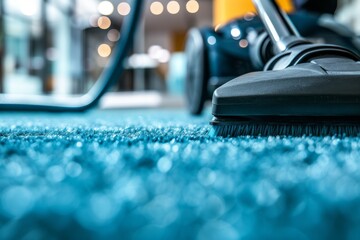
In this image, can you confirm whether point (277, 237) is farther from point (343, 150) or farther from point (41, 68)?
point (41, 68)

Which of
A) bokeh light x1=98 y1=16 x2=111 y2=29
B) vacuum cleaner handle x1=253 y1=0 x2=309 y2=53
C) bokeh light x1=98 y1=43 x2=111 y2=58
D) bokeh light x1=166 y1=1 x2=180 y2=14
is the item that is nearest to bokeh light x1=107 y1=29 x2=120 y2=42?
bokeh light x1=98 y1=16 x2=111 y2=29

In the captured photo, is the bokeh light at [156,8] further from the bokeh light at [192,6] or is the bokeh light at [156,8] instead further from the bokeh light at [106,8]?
the bokeh light at [106,8]

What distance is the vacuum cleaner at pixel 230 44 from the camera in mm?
1289

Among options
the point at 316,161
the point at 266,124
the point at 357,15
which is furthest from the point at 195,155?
the point at 357,15

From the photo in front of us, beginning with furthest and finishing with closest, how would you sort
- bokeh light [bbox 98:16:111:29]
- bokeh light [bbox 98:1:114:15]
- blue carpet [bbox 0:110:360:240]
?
bokeh light [bbox 98:16:111:29], bokeh light [bbox 98:1:114:15], blue carpet [bbox 0:110:360:240]

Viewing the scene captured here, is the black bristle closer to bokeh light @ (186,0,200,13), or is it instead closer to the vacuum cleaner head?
the vacuum cleaner head

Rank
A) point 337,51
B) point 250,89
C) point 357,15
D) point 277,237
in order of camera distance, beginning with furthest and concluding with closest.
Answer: point 357,15, point 337,51, point 250,89, point 277,237

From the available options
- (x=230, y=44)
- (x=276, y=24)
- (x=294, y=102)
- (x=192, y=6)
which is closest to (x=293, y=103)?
(x=294, y=102)

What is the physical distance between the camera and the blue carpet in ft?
0.71

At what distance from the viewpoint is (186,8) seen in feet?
35.9

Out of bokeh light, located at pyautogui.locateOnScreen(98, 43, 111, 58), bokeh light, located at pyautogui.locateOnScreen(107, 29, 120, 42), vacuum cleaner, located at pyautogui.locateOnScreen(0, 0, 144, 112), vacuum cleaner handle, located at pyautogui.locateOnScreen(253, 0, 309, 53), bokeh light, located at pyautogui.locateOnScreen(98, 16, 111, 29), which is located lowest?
bokeh light, located at pyautogui.locateOnScreen(98, 43, 111, 58)

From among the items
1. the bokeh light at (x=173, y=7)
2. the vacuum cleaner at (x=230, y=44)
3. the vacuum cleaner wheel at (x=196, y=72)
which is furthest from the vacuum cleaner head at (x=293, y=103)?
the bokeh light at (x=173, y=7)

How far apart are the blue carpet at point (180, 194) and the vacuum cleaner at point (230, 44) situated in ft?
2.85

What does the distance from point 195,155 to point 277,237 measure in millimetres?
198
